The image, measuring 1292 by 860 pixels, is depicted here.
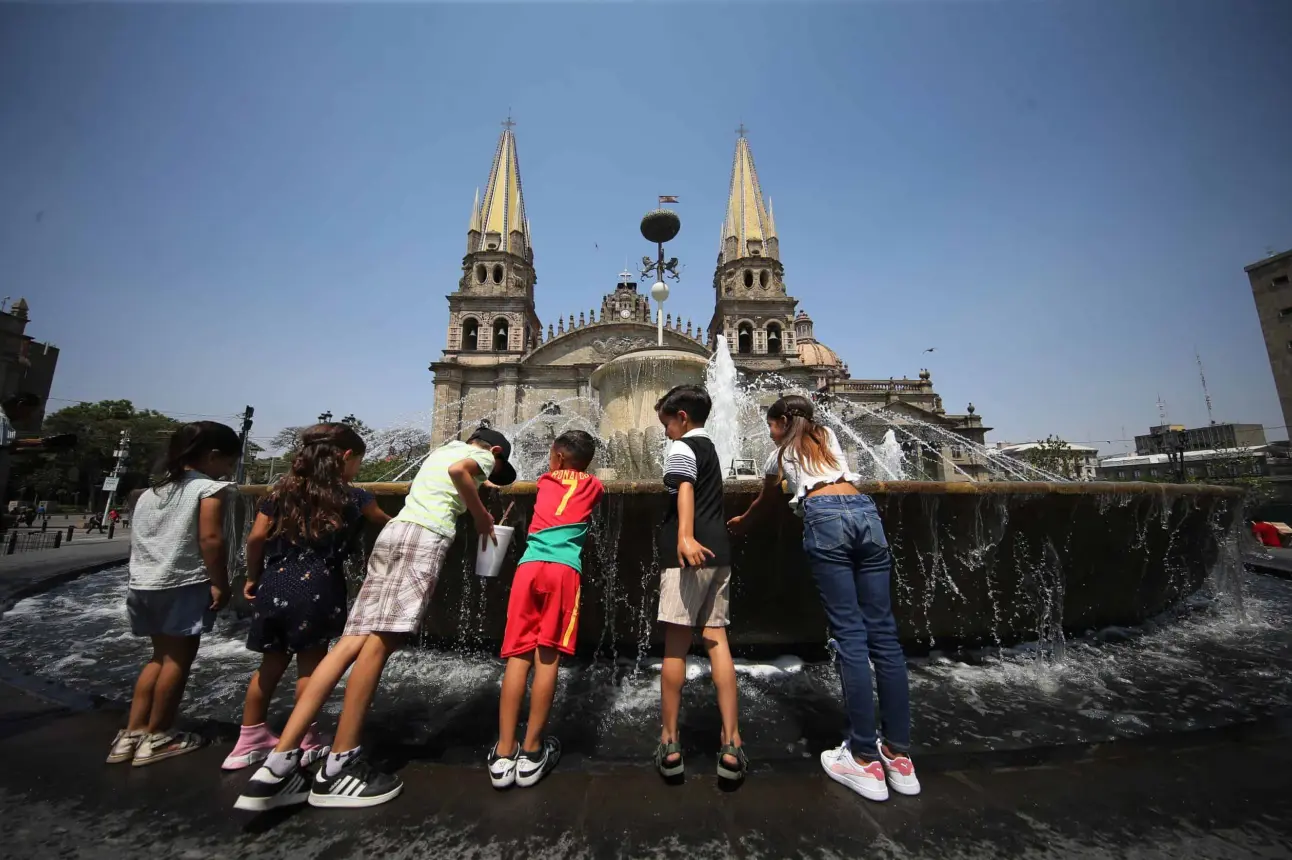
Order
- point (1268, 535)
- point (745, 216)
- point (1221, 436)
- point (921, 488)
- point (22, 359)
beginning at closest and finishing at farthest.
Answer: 1. point (921, 488)
2. point (1268, 535)
3. point (22, 359)
4. point (745, 216)
5. point (1221, 436)

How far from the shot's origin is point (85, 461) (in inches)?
1400

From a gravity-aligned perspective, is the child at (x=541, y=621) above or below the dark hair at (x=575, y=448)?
below

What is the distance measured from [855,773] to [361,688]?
5.73 ft

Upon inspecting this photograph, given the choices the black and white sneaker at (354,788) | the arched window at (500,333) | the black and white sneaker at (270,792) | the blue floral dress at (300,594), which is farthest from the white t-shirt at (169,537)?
the arched window at (500,333)

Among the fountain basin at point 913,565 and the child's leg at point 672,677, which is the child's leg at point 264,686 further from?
the child's leg at point 672,677

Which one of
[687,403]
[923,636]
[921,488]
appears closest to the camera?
[687,403]

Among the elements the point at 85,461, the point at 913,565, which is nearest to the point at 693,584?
the point at 913,565

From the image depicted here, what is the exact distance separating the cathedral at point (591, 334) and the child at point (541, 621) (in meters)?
29.6

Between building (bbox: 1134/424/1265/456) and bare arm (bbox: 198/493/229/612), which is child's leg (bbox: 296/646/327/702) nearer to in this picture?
bare arm (bbox: 198/493/229/612)

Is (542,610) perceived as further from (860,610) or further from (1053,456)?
(1053,456)

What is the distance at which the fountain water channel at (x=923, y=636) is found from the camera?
2389 mm

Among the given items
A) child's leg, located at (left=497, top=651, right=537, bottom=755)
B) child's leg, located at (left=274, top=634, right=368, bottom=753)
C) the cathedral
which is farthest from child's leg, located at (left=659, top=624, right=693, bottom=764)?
the cathedral

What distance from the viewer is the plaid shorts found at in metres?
1.86

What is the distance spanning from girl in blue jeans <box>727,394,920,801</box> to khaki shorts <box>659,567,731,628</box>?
384mm
